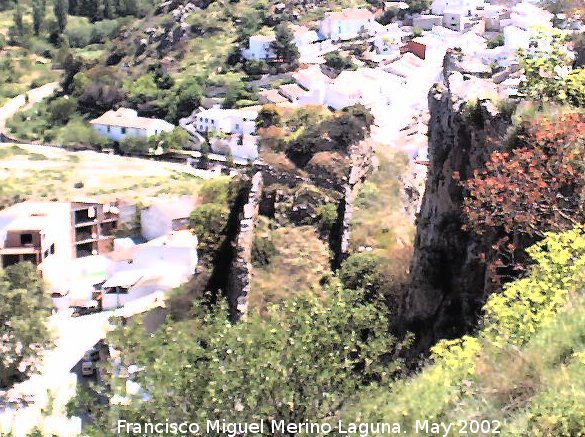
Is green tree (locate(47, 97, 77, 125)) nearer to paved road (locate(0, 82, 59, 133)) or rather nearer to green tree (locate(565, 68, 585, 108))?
paved road (locate(0, 82, 59, 133))

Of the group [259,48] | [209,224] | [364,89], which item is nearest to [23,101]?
[259,48]

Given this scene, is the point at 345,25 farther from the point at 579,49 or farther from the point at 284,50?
the point at 579,49

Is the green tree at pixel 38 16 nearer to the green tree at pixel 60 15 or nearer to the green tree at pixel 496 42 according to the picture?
the green tree at pixel 60 15

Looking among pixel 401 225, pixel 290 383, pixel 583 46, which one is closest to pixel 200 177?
pixel 401 225

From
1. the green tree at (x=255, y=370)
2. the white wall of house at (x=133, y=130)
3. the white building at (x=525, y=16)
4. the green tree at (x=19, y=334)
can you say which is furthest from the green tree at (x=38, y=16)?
the green tree at (x=255, y=370)

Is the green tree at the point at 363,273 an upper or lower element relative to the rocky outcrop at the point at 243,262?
upper

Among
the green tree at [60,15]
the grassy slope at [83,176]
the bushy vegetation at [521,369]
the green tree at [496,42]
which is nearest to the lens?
the bushy vegetation at [521,369]

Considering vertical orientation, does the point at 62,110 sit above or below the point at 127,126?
below
